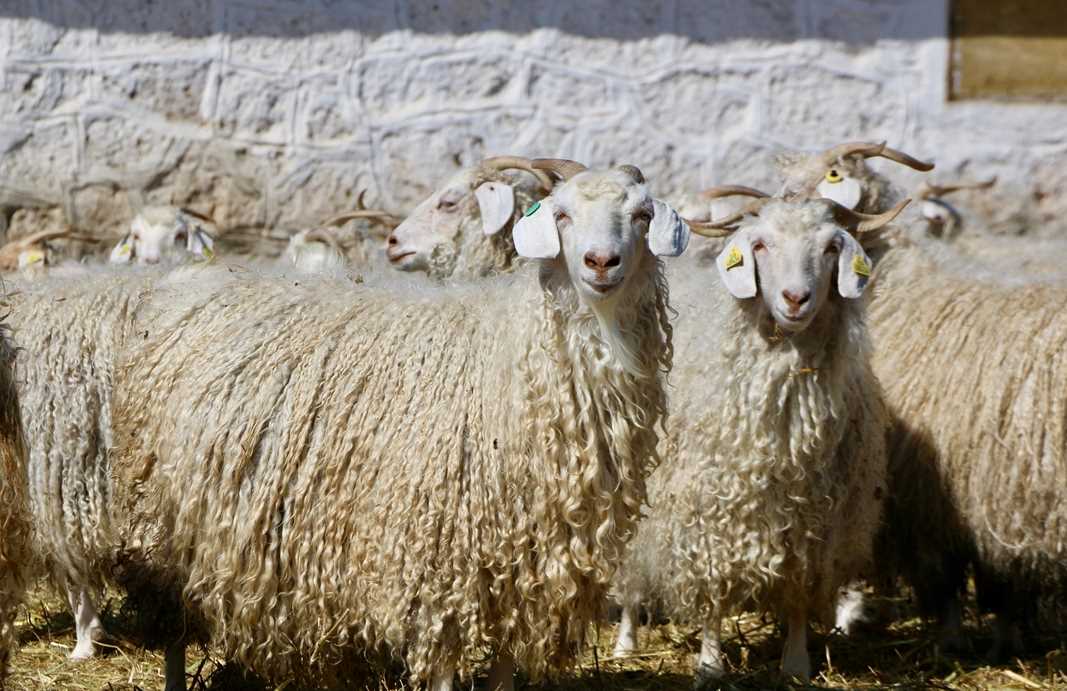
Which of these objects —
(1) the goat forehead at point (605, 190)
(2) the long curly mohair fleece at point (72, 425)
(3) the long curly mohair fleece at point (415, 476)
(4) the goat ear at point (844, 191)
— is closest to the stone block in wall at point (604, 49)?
(4) the goat ear at point (844, 191)

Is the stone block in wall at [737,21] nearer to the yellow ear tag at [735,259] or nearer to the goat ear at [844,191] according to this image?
the goat ear at [844,191]

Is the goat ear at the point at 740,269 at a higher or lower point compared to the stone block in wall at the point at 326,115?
lower

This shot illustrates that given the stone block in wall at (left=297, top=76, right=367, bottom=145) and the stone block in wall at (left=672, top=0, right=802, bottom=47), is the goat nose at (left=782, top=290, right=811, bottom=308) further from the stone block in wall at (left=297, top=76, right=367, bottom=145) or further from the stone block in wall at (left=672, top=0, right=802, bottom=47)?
the stone block in wall at (left=297, top=76, right=367, bottom=145)

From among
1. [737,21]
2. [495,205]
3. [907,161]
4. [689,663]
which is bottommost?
[689,663]

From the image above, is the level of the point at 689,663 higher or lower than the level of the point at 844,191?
lower

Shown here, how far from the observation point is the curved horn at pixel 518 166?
5.40 metres

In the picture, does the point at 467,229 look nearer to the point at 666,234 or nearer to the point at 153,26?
the point at 666,234

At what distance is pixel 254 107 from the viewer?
7523 mm

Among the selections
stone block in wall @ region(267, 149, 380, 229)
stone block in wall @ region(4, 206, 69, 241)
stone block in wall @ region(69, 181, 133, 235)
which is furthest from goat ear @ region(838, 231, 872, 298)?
stone block in wall @ region(4, 206, 69, 241)

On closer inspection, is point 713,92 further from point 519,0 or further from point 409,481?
point 409,481

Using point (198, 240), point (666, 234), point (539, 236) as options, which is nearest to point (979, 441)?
point (666, 234)

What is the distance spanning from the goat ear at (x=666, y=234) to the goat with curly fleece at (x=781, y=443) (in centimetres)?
68

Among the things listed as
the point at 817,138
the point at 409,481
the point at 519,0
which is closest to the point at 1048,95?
the point at 817,138

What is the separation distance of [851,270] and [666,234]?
932 millimetres
